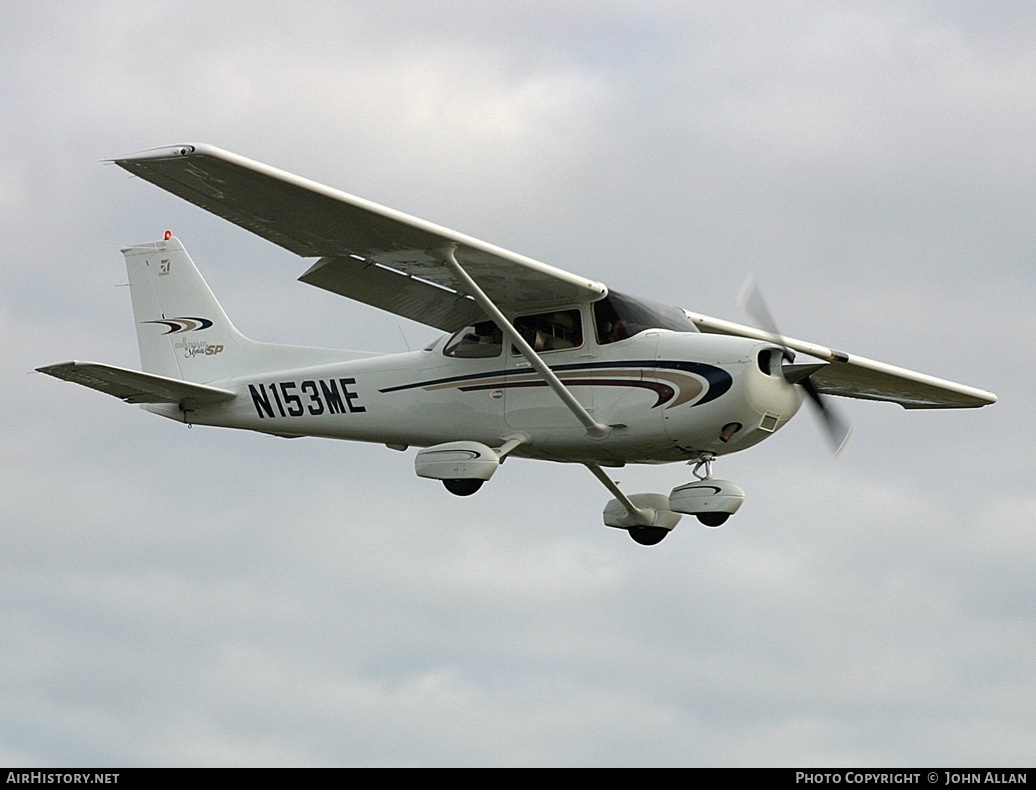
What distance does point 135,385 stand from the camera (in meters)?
19.7

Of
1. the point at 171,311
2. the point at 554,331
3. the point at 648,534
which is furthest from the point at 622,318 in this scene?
the point at 171,311

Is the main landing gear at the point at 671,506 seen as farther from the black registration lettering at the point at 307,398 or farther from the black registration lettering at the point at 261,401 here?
the black registration lettering at the point at 261,401

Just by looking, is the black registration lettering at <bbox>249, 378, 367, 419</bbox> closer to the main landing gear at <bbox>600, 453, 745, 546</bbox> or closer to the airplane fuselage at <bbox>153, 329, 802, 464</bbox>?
the airplane fuselage at <bbox>153, 329, 802, 464</bbox>

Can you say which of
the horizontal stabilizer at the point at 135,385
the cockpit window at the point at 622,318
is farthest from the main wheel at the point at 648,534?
the horizontal stabilizer at the point at 135,385

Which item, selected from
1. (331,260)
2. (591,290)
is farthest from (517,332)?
(331,260)

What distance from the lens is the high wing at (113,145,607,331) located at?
15516mm

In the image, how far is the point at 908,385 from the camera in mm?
21609

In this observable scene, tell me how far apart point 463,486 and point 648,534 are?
3050mm

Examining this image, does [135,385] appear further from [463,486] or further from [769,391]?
[769,391]

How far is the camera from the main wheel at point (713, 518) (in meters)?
17.6

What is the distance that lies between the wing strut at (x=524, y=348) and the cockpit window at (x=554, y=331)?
45 centimetres
